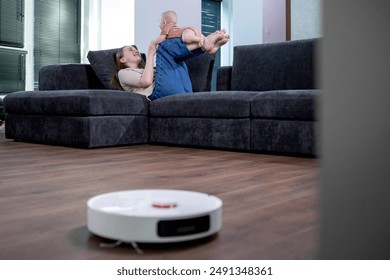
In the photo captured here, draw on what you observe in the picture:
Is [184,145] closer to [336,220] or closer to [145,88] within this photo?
[145,88]

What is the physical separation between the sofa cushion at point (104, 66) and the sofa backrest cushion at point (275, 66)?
3.27 feet

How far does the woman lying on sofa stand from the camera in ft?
12.0

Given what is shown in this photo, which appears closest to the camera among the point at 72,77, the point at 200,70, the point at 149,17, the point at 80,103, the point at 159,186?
the point at 159,186

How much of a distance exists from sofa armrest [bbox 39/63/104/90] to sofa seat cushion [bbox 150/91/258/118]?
27.7 inches

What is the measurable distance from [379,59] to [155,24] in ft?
17.3

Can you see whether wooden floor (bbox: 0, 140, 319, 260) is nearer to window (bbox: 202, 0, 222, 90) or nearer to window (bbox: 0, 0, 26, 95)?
window (bbox: 0, 0, 26, 95)

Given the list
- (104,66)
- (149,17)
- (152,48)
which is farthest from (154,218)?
(149,17)

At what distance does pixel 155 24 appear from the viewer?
18.4ft

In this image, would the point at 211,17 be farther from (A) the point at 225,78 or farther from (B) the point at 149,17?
(A) the point at 225,78

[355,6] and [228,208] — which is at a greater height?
[355,6]

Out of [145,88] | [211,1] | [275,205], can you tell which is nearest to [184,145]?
[145,88]

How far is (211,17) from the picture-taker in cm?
742

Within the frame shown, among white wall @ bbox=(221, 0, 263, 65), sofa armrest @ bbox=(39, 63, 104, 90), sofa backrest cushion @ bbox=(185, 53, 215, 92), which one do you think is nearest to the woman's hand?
sofa backrest cushion @ bbox=(185, 53, 215, 92)

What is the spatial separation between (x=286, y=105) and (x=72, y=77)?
1920mm
